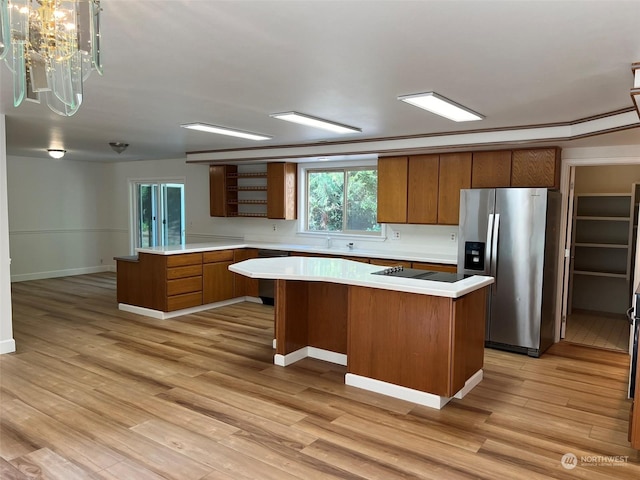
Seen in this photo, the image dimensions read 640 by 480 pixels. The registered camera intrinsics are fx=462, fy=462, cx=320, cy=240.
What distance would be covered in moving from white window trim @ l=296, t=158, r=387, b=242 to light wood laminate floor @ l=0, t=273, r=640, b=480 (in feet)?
7.88

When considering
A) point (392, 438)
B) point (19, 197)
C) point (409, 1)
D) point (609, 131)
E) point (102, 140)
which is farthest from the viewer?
point (19, 197)

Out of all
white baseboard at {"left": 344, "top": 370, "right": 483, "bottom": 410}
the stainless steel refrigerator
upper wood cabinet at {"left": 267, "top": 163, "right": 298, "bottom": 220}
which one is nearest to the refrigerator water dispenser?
the stainless steel refrigerator

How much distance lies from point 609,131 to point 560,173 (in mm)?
1154

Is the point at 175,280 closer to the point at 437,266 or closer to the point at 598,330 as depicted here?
the point at 437,266

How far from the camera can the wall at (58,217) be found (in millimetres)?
8289

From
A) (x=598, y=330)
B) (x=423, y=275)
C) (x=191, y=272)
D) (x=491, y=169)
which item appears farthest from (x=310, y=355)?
(x=598, y=330)

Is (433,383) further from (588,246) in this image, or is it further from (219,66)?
(588,246)

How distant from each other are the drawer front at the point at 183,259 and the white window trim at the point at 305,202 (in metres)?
1.73

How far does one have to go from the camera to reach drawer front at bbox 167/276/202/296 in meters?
5.82

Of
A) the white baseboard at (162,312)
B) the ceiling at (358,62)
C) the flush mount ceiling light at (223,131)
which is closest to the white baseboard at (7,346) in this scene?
the white baseboard at (162,312)

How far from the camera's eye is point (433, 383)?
3.34 m

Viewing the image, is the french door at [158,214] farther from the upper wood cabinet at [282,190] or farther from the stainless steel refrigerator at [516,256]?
the stainless steel refrigerator at [516,256]

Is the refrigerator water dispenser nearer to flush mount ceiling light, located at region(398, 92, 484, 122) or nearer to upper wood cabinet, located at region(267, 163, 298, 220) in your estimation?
flush mount ceiling light, located at region(398, 92, 484, 122)

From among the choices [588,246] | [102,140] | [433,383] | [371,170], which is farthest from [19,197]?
[588,246]
